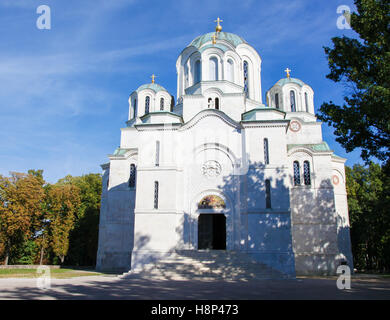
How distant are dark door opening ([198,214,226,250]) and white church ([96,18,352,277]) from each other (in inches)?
2.4

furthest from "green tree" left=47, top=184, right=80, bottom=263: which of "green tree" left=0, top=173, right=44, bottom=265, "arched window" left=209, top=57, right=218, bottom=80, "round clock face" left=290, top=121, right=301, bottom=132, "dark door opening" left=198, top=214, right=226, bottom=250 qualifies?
"round clock face" left=290, top=121, right=301, bottom=132

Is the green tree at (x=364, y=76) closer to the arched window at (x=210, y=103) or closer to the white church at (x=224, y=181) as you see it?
the white church at (x=224, y=181)

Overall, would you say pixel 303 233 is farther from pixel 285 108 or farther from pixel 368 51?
pixel 368 51

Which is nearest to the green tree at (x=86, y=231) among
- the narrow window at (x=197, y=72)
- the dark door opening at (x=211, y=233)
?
the dark door opening at (x=211, y=233)

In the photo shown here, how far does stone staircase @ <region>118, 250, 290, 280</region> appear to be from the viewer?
1526 cm

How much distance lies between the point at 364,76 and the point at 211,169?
9.96 metres

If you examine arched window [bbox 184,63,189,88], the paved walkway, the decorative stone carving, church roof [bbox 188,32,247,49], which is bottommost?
the paved walkway

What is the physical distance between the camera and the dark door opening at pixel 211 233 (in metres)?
19.2

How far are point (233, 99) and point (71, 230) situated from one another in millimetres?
21125

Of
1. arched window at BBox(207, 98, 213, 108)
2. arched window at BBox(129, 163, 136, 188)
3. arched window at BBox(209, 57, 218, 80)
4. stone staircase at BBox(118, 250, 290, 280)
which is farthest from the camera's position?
arched window at BBox(129, 163, 136, 188)

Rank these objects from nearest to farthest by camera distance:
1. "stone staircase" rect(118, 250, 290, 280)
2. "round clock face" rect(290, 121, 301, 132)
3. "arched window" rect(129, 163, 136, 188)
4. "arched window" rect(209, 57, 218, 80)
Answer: "stone staircase" rect(118, 250, 290, 280), "arched window" rect(209, 57, 218, 80), "arched window" rect(129, 163, 136, 188), "round clock face" rect(290, 121, 301, 132)

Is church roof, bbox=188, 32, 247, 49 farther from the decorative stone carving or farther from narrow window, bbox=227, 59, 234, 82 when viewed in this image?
the decorative stone carving

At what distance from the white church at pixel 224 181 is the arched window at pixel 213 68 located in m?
0.07
